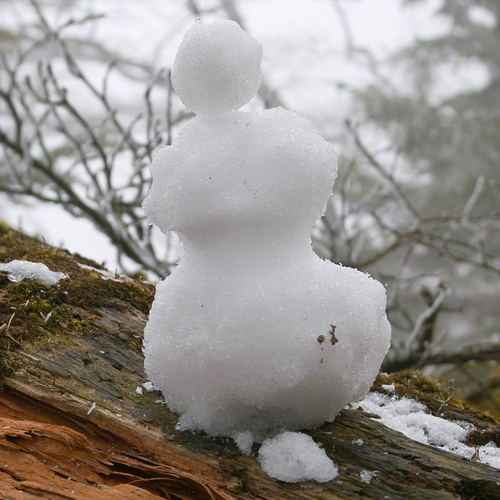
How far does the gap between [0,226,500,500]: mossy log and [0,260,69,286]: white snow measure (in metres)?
Answer: 0.06

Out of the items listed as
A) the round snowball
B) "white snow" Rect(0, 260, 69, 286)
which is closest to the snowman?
the round snowball

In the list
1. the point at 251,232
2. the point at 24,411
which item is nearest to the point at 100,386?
the point at 24,411

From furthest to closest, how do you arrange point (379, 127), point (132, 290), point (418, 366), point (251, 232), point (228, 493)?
point (379, 127) < point (418, 366) < point (132, 290) < point (251, 232) < point (228, 493)

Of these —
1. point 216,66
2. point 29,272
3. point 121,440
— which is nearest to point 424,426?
point 121,440

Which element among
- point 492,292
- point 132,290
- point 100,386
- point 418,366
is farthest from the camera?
point 492,292

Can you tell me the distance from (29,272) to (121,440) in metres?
0.78

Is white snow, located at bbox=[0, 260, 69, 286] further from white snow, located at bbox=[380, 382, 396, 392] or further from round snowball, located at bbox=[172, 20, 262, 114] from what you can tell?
white snow, located at bbox=[380, 382, 396, 392]

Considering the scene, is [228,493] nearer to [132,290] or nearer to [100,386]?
[100,386]

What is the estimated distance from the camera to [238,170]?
1.33 m

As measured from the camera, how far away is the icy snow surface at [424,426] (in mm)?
1484

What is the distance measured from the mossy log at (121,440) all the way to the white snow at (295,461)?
0.8 inches

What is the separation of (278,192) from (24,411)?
3.08 ft

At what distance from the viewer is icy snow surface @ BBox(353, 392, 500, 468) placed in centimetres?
148

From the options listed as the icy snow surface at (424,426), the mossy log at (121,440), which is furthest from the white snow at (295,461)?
the icy snow surface at (424,426)
